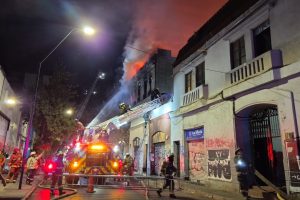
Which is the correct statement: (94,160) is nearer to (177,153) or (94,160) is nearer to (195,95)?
(177,153)

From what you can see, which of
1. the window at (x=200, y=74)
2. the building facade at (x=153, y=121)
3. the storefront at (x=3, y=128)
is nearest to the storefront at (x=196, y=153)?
the building facade at (x=153, y=121)

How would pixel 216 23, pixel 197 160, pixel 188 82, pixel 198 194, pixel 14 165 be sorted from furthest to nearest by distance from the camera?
pixel 188 82 → pixel 197 160 → pixel 216 23 → pixel 14 165 → pixel 198 194

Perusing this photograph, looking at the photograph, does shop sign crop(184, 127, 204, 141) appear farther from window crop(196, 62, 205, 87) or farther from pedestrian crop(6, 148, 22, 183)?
pedestrian crop(6, 148, 22, 183)

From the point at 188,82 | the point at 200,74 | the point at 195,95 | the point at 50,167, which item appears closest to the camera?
the point at 50,167

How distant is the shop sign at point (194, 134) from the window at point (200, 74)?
279cm

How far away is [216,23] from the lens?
15.7 metres

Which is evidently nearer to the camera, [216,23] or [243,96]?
[243,96]

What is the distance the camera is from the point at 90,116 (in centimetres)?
3425

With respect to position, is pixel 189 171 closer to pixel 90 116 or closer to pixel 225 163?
→ pixel 225 163

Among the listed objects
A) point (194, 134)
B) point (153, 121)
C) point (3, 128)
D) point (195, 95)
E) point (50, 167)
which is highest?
point (195, 95)

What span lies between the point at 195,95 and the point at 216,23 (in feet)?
13.9

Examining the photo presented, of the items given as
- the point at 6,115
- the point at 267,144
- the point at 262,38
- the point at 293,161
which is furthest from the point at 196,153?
the point at 6,115

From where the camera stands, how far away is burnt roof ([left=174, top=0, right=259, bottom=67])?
13.3 meters

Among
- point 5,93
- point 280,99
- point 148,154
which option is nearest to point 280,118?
point 280,99
